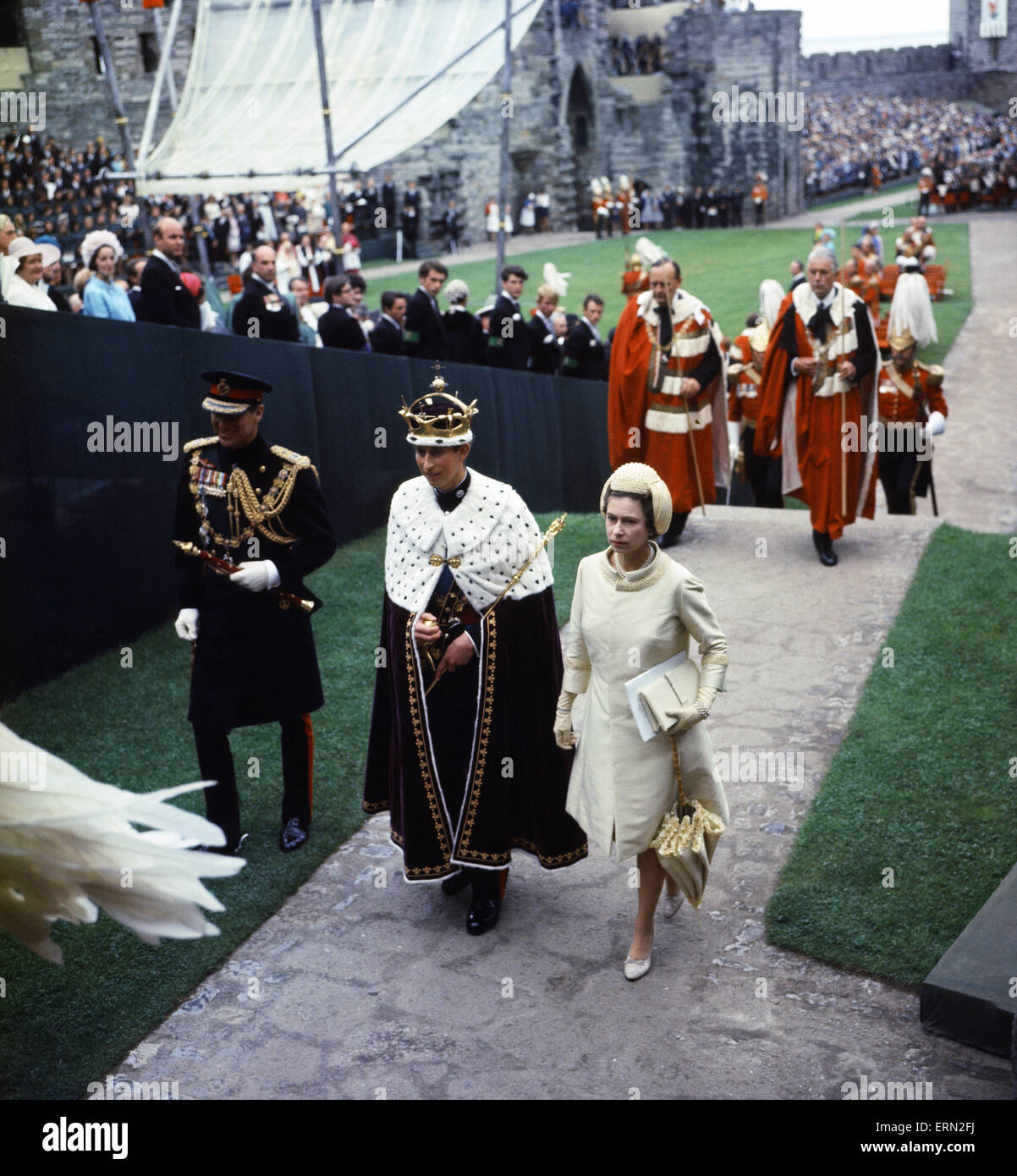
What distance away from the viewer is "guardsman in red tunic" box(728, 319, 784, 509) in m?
11.2

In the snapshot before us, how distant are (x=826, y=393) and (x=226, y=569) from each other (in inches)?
191

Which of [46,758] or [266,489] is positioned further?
[266,489]

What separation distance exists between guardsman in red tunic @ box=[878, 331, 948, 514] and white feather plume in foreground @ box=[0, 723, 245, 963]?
881 cm

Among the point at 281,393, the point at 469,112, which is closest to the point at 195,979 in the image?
the point at 281,393

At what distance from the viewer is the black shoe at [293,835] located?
5.32 m

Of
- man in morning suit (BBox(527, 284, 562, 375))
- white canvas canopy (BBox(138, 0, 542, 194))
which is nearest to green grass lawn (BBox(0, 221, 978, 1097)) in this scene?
man in morning suit (BBox(527, 284, 562, 375))

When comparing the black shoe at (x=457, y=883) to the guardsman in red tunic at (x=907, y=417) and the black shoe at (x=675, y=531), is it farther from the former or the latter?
the guardsman in red tunic at (x=907, y=417)

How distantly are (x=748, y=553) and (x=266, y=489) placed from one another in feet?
15.1

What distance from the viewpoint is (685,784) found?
433 centimetres

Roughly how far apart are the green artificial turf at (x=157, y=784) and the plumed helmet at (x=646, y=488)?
2.08 meters

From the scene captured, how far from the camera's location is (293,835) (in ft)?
17.5

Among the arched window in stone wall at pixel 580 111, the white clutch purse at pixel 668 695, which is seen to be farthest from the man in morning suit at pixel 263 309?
the arched window in stone wall at pixel 580 111

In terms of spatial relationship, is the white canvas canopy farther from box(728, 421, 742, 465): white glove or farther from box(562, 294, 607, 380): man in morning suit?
box(728, 421, 742, 465): white glove

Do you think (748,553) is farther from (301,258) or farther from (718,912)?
(301,258)
